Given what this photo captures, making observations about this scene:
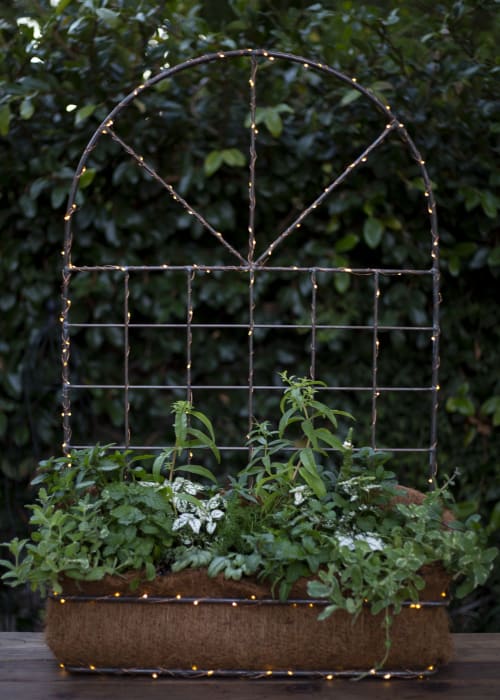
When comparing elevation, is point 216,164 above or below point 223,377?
above

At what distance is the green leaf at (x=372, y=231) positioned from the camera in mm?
2408

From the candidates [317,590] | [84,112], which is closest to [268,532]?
[317,590]

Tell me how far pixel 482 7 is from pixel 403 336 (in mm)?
922

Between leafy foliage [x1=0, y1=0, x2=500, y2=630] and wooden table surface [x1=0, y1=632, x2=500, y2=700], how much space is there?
87cm

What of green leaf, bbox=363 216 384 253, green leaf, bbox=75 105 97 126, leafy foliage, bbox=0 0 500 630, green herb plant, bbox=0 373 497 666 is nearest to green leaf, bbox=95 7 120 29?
leafy foliage, bbox=0 0 500 630

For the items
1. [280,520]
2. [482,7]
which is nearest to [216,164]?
[482,7]

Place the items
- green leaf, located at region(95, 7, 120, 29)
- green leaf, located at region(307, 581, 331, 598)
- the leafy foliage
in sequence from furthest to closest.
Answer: the leafy foliage
green leaf, located at region(95, 7, 120, 29)
green leaf, located at region(307, 581, 331, 598)

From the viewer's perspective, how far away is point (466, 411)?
2486 mm

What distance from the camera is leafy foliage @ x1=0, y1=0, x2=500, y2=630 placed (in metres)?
2.42

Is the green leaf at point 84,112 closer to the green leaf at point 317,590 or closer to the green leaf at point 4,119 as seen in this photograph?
the green leaf at point 4,119

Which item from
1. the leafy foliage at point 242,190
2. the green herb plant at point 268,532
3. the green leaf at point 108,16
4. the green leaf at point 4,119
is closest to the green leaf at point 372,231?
the leafy foliage at point 242,190

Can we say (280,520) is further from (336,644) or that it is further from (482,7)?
(482,7)

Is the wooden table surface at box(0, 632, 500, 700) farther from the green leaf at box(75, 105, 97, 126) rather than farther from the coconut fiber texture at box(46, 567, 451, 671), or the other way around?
the green leaf at box(75, 105, 97, 126)

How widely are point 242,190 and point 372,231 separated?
38cm
